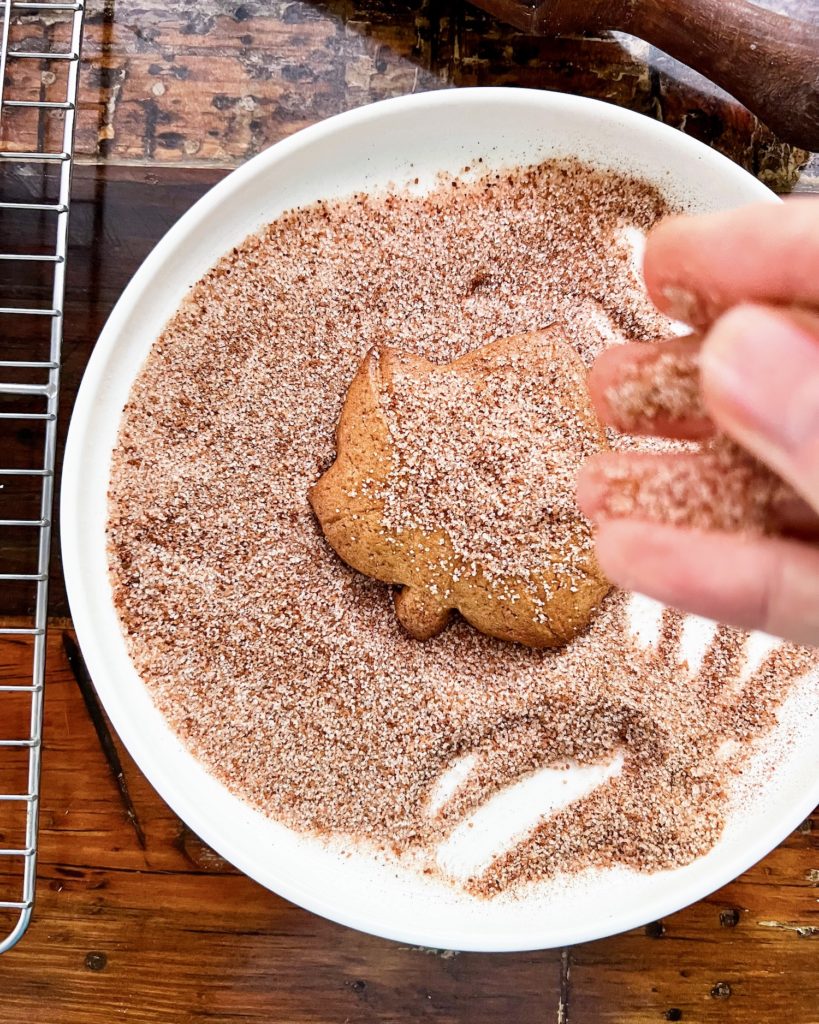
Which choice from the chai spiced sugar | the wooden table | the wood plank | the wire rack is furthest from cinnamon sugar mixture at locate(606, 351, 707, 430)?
the wood plank

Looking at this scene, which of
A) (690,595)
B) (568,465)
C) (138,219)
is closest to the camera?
(690,595)

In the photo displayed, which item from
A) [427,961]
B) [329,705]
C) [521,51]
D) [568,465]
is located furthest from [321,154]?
[427,961]

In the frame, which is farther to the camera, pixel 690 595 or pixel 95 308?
pixel 95 308

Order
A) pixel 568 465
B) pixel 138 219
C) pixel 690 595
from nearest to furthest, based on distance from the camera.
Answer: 1. pixel 690 595
2. pixel 568 465
3. pixel 138 219

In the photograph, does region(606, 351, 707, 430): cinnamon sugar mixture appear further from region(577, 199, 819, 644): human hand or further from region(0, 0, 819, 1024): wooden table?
region(0, 0, 819, 1024): wooden table

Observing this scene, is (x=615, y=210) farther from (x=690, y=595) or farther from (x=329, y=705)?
(x=329, y=705)

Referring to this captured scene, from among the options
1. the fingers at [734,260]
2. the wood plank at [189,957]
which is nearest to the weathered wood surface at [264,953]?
the wood plank at [189,957]
